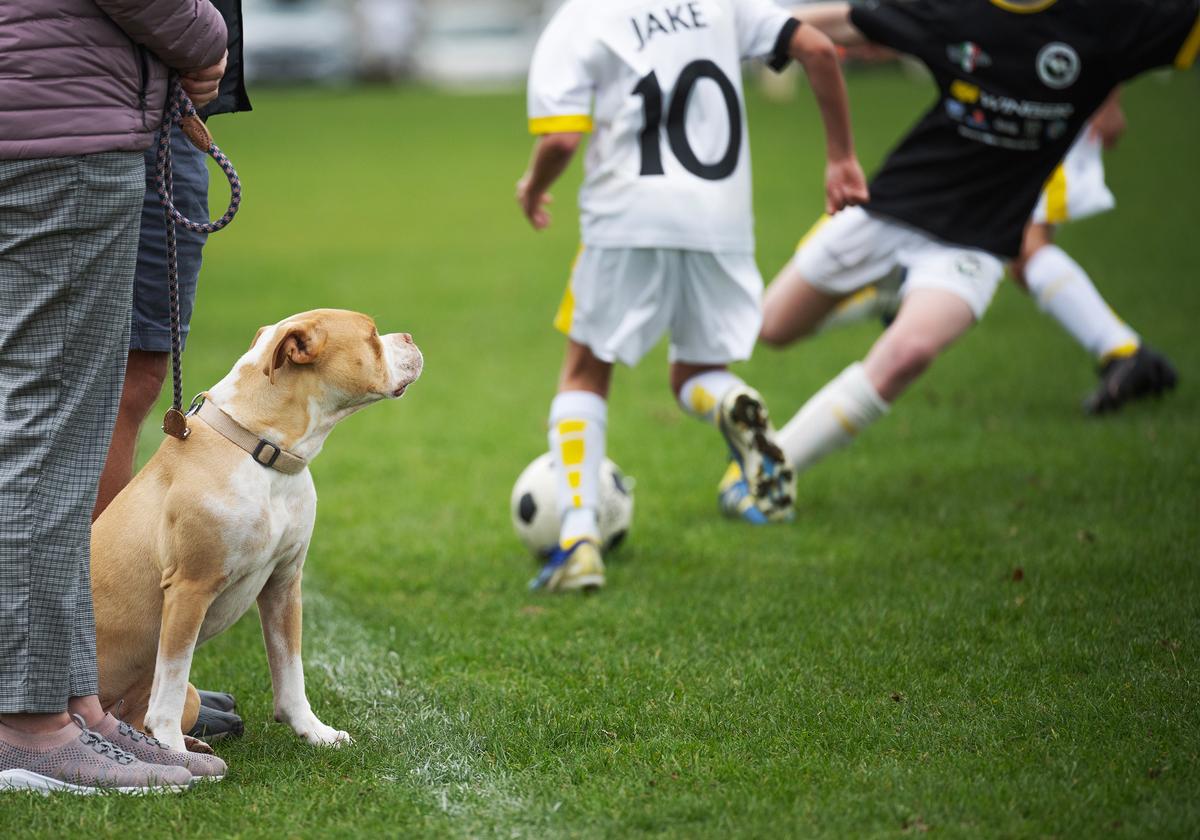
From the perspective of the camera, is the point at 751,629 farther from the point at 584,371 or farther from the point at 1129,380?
the point at 1129,380

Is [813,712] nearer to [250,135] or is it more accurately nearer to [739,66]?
[739,66]

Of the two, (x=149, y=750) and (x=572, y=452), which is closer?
(x=149, y=750)

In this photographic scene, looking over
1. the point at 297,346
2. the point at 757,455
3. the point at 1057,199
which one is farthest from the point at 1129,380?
the point at 297,346

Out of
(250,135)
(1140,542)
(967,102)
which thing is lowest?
(250,135)

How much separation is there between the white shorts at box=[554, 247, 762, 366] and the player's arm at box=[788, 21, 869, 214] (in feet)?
1.52

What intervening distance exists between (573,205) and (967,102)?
34.9 feet

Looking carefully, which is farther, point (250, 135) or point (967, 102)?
point (250, 135)

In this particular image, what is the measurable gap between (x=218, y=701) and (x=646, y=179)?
2393 mm

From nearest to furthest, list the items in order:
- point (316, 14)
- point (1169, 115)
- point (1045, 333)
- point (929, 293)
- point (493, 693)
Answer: point (493, 693), point (929, 293), point (1045, 333), point (1169, 115), point (316, 14)

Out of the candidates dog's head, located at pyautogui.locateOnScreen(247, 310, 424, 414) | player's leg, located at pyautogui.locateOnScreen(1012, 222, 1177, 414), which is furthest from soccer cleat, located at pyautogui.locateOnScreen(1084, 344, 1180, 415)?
dog's head, located at pyautogui.locateOnScreen(247, 310, 424, 414)

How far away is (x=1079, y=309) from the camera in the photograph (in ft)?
25.6

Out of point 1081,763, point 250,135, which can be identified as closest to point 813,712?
point 1081,763

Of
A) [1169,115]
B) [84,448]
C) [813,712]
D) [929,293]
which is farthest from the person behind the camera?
[1169,115]

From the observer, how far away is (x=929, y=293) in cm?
605
